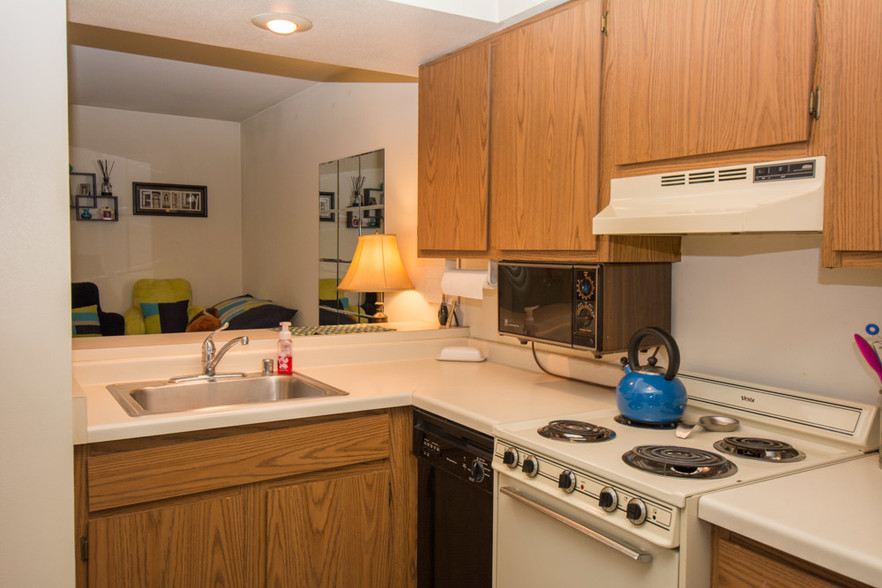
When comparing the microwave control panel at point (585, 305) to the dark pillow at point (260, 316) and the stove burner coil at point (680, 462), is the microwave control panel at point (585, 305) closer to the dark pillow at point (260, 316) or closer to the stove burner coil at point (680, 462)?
the stove burner coil at point (680, 462)

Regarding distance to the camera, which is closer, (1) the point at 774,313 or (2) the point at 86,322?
(1) the point at 774,313

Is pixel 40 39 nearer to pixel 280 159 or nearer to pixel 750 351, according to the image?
→ pixel 750 351

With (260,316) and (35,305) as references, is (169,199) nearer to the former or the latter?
(260,316)

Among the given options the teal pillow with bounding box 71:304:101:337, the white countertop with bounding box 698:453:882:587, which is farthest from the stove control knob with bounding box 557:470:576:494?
the teal pillow with bounding box 71:304:101:337

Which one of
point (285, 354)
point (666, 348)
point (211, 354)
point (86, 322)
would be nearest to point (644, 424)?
point (666, 348)

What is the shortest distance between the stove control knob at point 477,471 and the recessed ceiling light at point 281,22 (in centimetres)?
150

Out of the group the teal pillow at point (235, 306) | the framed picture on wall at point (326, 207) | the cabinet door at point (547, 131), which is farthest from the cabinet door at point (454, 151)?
the teal pillow at point (235, 306)

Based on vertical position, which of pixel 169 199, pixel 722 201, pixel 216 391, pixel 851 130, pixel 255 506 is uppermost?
pixel 169 199

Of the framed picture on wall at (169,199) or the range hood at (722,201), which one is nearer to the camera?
the range hood at (722,201)

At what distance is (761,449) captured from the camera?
1.57 meters

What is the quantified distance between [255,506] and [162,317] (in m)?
4.13

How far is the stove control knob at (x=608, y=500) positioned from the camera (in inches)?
56.4

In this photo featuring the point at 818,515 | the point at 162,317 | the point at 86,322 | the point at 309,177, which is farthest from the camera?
the point at 162,317

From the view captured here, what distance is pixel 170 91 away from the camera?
510 centimetres
